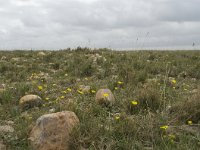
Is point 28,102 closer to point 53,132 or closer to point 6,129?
point 6,129

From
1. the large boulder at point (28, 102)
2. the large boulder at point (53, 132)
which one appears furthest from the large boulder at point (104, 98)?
the large boulder at point (53, 132)

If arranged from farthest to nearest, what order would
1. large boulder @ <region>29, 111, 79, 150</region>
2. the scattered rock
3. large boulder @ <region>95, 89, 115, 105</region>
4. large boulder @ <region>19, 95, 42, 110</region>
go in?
large boulder @ <region>19, 95, 42, 110</region> → large boulder @ <region>95, 89, 115, 105</region> → the scattered rock → large boulder @ <region>29, 111, 79, 150</region>

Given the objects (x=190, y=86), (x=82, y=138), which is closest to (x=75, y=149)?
(x=82, y=138)

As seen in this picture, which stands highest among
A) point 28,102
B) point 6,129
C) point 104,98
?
point 104,98

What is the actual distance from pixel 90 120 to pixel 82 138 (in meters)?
0.37

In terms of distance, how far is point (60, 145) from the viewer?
11.7ft

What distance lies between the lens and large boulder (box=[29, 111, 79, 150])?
3580 mm

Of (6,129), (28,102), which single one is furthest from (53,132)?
(28,102)

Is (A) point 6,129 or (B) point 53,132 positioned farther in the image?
(A) point 6,129

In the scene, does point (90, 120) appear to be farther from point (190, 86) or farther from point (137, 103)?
point (190, 86)

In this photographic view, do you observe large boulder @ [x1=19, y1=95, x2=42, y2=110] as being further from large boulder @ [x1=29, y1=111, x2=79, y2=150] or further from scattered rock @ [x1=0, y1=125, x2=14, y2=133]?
large boulder @ [x1=29, y1=111, x2=79, y2=150]

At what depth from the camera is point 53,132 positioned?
11.9ft

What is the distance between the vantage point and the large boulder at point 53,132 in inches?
141

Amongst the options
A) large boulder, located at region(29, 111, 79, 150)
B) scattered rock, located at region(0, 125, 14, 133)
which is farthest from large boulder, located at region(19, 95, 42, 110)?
large boulder, located at region(29, 111, 79, 150)
